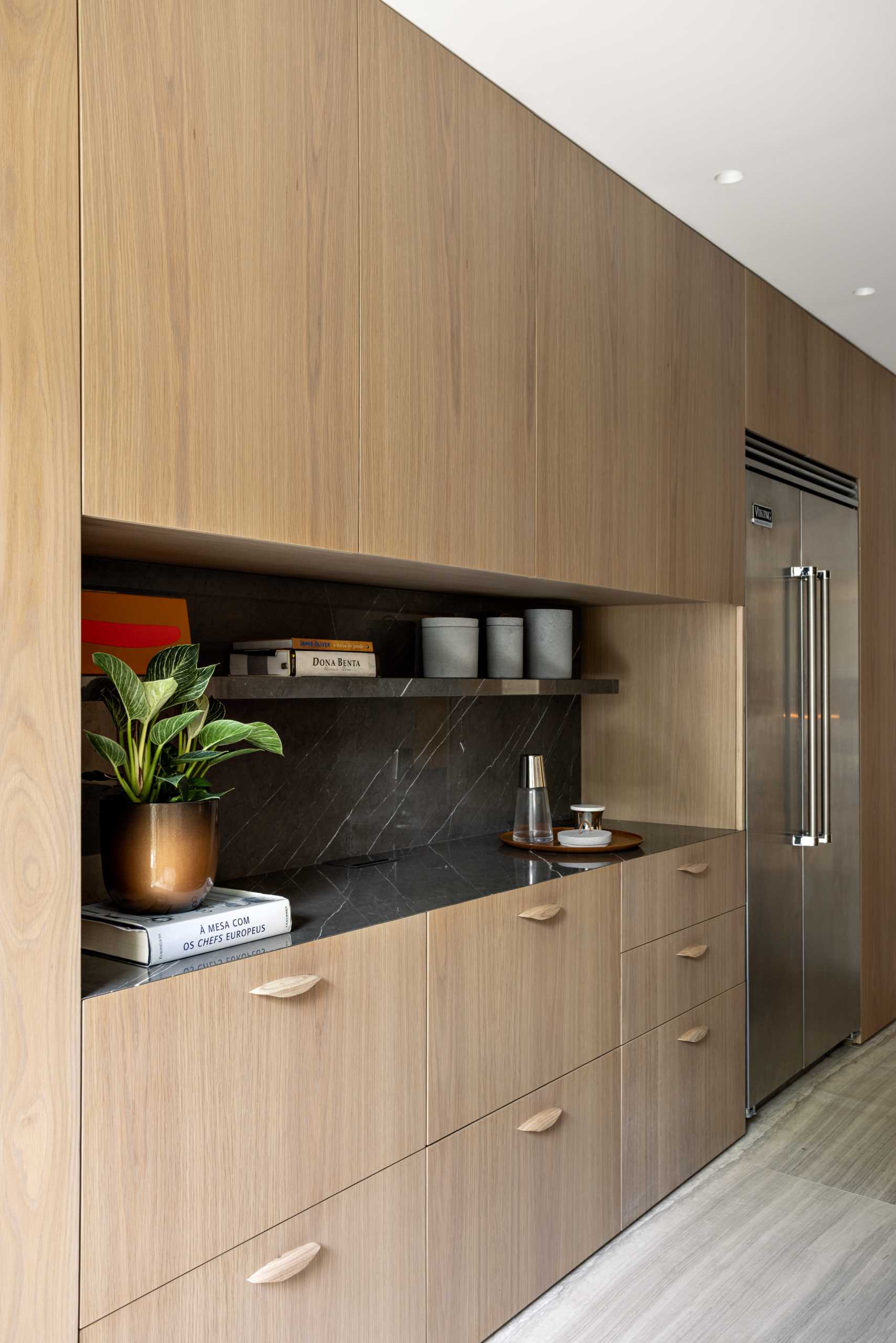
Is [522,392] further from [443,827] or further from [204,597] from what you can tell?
[443,827]

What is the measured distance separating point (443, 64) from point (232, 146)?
62 cm

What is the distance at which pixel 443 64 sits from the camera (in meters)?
1.94

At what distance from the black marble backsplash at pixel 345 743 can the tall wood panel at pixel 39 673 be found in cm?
57

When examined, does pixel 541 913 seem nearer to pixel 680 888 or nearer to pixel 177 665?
pixel 680 888

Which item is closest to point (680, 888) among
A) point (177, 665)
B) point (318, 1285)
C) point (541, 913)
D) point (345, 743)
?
point (541, 913)

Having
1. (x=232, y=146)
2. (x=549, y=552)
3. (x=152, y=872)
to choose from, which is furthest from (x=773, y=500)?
(x=152, y=872)

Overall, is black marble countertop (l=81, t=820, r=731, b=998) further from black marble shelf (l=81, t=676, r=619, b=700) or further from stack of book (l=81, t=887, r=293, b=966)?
black marble shelf (l=81, t=676, r=619, b=700)

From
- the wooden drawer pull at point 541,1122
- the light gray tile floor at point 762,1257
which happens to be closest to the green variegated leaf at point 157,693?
the wooden drawer pull at point 541,1122

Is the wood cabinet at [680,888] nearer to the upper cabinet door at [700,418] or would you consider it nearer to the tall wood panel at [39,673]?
the upper cabinet door at [700,418]

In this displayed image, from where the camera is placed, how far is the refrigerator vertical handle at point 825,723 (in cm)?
327

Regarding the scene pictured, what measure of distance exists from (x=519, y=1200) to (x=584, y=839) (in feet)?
2.70

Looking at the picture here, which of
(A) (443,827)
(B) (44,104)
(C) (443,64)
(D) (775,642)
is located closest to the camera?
(B) (44,104)

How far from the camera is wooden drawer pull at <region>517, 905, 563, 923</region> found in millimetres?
2082

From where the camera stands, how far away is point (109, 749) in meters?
1.49
